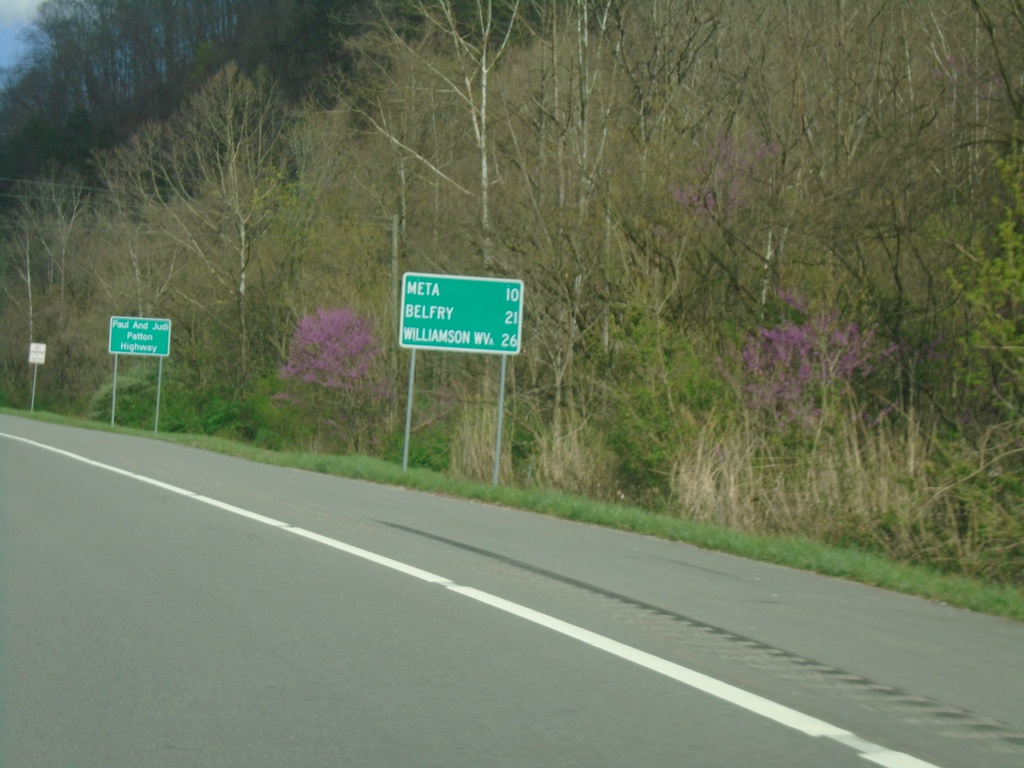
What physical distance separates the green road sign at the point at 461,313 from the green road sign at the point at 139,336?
78.8 ft

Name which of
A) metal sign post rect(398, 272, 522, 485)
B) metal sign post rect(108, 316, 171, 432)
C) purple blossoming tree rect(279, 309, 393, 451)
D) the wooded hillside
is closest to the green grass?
the wooded hillside

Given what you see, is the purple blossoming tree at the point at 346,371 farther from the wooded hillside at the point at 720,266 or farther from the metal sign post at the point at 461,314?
the metal sign post at the point at 461,314

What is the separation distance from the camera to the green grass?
10.2 metres

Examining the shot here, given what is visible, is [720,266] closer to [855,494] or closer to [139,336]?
[855,494]

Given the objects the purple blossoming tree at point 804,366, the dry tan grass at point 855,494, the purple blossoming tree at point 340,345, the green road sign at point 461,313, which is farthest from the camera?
the purple blossoming tree at point 340,345

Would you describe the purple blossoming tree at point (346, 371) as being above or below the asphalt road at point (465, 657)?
above

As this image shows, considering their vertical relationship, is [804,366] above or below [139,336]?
below

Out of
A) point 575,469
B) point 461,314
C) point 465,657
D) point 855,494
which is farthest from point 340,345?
point 465,657

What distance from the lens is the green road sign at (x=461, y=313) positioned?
20.7 metres

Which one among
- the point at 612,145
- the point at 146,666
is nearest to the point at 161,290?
the point at 612,145

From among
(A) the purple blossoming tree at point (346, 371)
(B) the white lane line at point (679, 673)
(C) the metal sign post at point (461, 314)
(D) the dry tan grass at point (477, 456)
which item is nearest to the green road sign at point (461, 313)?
(C) the metal sign post at point (461, 314)

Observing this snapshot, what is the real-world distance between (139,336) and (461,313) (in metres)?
25.2

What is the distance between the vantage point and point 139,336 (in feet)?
141

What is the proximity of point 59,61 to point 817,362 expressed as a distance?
326 ft
